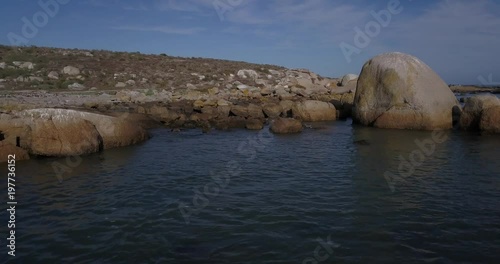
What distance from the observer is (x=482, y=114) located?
18656 millimetres

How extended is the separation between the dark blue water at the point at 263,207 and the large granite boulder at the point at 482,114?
4082 millimetres

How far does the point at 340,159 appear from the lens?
13.8m

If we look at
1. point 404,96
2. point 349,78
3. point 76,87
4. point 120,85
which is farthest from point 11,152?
point 349,78

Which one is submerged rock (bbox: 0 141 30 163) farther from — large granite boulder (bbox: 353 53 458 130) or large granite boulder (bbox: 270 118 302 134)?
large granite boulder (bbox: 353 53 458 130)

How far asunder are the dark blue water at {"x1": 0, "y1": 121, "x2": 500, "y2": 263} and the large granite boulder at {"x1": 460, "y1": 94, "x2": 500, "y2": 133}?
13.4 feet

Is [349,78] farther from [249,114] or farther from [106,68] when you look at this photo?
[106,68]

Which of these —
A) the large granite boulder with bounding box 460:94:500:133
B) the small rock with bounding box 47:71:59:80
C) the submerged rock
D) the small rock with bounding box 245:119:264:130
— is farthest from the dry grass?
the large granite boulder with bounding box 460:94:500:133

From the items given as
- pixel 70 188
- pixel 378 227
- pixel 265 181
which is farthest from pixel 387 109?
pixel 70 188

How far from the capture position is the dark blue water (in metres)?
6.48

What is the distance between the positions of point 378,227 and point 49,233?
6.47m

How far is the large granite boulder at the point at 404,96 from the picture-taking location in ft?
66.2

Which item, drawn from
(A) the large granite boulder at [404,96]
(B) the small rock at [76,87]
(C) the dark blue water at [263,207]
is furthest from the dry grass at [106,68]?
(C) the dark blue water at [263,207]

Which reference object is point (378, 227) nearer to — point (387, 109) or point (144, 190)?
point (144, 190)

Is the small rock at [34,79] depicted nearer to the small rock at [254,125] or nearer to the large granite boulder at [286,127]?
the small rock at [254,125]
